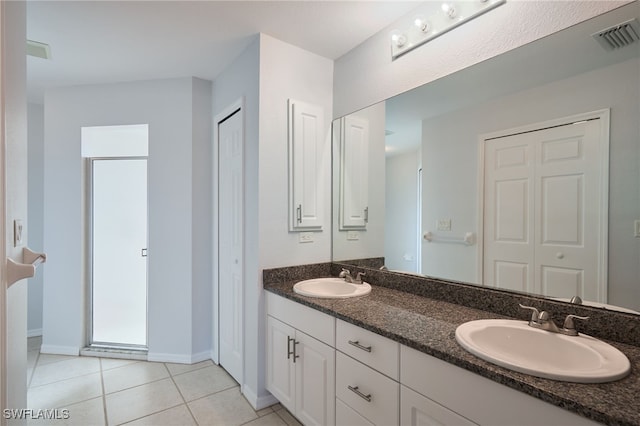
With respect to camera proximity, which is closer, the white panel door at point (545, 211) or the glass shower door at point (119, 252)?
the white panel door at point (545, 211)

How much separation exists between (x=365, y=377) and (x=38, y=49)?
298cm

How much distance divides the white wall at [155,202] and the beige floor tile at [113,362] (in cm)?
20

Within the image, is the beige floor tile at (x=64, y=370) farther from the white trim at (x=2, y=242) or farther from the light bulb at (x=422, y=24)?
the light bulb at (x=422, y=24)

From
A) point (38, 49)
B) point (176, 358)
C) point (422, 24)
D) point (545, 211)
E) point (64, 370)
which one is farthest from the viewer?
point (176, 358)

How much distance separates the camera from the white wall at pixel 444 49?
126cm

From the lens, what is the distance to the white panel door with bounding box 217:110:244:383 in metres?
2.27

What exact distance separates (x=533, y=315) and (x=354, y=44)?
193 cm

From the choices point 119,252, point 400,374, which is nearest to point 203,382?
point 119,252

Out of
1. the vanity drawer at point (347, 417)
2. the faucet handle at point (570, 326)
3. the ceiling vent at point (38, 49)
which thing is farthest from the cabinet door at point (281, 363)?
the ceiling vent at point (38, 49)

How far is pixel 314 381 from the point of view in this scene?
1.61 m

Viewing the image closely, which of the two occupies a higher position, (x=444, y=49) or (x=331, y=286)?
(x=444, y=49)

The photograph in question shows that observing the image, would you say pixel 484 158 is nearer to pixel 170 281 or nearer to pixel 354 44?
pixel 354 44

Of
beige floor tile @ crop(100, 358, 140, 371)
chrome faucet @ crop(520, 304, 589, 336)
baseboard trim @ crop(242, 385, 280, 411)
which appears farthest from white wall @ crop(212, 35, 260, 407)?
chrome faucet @ crop(520, 304, 589, 336)

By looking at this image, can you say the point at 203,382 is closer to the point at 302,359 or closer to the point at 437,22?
the point at 302,359
